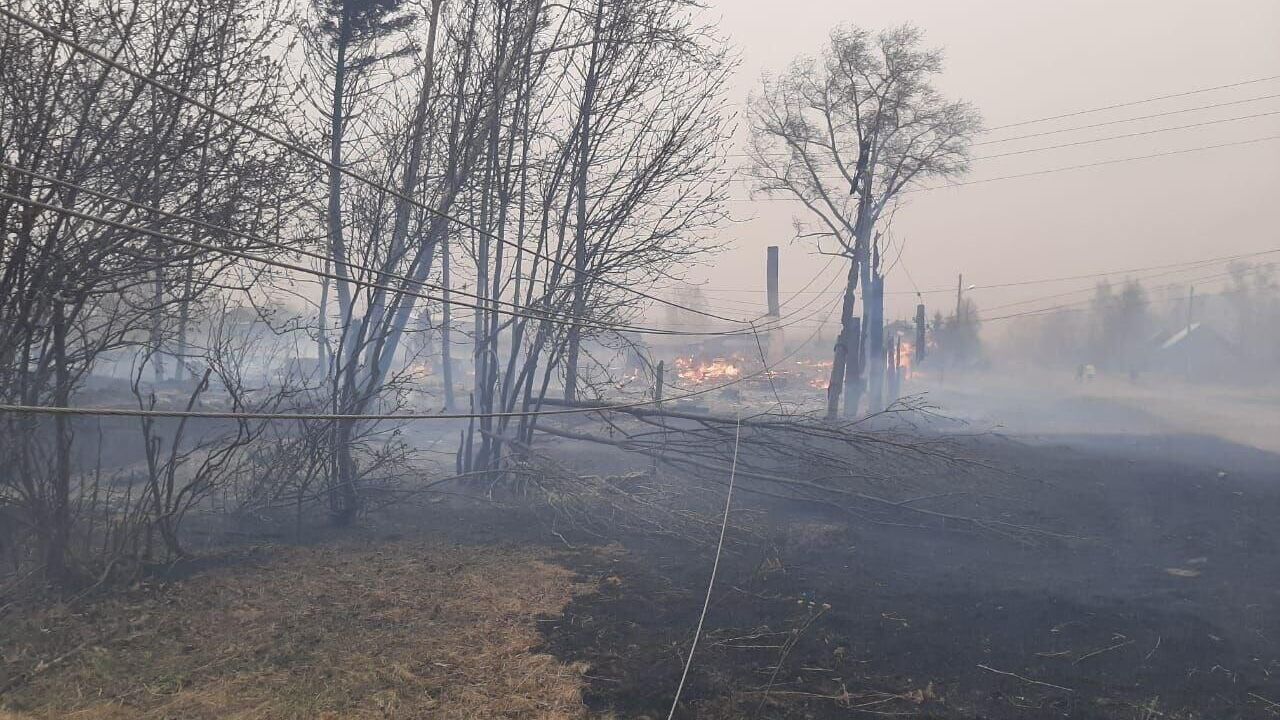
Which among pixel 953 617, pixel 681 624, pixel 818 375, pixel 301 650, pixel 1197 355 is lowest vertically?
pixel 953 617

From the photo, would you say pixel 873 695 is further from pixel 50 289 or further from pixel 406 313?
pixel 406 313

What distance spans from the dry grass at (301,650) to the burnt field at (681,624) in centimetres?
2

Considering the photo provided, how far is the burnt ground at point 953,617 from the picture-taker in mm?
5699

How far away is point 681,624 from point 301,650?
314 centimetres

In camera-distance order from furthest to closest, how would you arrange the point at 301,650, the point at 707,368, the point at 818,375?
the point at 818,375 < the point at 707,368 < the point at 301,650

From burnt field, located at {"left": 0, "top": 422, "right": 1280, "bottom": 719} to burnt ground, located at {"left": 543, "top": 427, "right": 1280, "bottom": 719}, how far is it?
32 millimetres

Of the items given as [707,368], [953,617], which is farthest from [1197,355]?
[953,617]

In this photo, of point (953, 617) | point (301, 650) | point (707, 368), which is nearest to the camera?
point (301, 650)

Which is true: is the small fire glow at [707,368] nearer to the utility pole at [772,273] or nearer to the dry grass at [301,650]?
the utility pole at [772,273]

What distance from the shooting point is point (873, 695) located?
562cm

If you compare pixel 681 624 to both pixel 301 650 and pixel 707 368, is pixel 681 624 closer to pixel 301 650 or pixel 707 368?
pixel 301 650

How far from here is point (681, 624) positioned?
704 centimetres

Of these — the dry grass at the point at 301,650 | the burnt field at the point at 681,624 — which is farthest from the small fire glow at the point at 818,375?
the dry grass at the point at 301,650

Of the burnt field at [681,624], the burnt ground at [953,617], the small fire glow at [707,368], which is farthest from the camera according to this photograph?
the small fire glow at [707,368]
